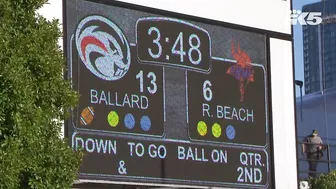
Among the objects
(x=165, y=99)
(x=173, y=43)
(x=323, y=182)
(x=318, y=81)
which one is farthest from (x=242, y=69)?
(x=318, y=81)

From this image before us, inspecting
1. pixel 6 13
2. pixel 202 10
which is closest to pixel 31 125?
pixel 6 13

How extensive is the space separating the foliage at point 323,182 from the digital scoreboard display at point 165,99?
4.82 meters

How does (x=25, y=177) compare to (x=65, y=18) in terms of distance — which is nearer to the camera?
(x=25, y=177)

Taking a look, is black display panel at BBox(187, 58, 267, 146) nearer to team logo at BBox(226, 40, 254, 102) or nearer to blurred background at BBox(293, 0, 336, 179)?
team logo at BBox(226, 40, 254, 102)

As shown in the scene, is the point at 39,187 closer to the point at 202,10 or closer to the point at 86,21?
the point at 86,21

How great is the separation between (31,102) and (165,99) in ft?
22.7

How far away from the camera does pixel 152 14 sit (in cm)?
1911

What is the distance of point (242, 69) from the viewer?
20109 millimetres

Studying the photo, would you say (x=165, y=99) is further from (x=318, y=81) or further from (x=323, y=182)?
(x=318, y=81)

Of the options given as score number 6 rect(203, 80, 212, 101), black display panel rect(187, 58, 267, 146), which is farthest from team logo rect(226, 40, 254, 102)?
score number 6 rect(203, 80, 212, 101)

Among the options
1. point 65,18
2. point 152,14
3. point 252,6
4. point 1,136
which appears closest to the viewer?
point 1,136

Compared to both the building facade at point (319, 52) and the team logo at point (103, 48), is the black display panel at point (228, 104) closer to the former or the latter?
the team logo at point (103, 48)

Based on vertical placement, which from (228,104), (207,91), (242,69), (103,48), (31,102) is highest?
(103,48)

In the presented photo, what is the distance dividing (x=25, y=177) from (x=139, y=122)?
6415mm
